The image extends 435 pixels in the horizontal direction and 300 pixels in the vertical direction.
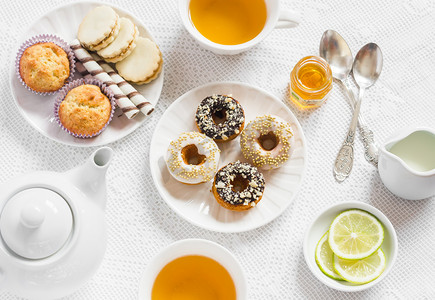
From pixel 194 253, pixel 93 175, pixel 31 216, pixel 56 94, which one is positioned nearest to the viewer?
pixel 31 216

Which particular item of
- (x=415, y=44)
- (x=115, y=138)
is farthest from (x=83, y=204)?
(x=415, y=44)

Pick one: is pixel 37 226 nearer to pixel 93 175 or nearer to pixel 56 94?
pixel 93 175

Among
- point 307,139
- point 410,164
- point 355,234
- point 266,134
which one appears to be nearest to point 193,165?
point 266,134

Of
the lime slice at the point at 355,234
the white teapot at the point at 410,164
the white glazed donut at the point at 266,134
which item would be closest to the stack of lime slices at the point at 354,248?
the lime slice at the point at 355,234

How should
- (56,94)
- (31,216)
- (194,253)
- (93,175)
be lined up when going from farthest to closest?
1. (56,94)
2. (194,253)
3. (93,175)
4. (31,216)

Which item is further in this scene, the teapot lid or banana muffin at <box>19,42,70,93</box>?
banana muffin at <box>19,42,70,93</box>

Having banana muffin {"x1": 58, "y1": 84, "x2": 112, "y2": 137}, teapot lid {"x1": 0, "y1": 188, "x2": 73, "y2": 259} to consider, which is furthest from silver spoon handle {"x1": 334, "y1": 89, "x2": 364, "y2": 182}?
teapot lid {"x1": 0, "y1": 188, "x2": 73, "y2": 259}

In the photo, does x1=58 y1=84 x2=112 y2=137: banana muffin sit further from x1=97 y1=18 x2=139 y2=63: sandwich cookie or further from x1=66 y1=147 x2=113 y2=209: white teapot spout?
x1=66 y1=147 x2=113 y2=209: white teapot spout

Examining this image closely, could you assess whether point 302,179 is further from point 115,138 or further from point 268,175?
point 115,138
